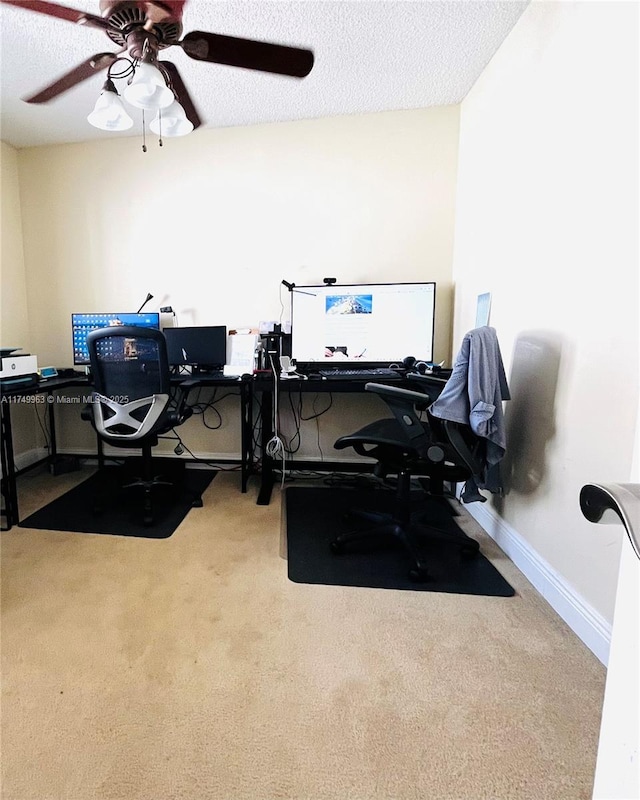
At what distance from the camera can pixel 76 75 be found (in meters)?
1.56

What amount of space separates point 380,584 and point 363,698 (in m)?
0.54

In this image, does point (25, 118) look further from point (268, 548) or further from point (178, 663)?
point (178, 663)

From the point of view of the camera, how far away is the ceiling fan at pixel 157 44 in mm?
1264

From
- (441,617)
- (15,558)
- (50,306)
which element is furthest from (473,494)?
(50,306)

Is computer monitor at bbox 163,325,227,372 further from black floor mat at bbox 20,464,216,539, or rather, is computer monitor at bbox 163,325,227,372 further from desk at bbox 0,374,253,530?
black floor mat at bbox 20,464,216,539

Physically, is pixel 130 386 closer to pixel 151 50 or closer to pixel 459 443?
pixel 151 50

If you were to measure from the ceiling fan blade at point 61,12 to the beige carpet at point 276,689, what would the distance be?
216cm

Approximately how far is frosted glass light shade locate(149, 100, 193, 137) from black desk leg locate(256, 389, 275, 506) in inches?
56.2

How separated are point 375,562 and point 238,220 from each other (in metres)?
2.50

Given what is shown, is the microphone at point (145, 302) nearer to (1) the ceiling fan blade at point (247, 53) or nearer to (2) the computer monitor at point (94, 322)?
(2) the computer monitor at point (94, 322)

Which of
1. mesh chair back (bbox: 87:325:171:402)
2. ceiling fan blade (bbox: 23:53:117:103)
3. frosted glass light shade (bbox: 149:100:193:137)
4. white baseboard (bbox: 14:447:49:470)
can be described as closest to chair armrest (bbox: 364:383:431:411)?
mesh chair back (bbox: 87:325:171:402)

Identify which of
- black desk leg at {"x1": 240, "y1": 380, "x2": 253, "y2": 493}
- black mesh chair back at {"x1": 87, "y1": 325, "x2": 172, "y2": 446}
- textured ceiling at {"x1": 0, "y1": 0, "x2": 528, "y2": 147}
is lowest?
black desk leg at {"x1": 240, "y1": 380, "x2": 253, "y2": 493}

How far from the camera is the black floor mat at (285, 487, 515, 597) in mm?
1614

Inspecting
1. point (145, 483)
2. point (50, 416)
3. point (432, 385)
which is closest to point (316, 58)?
point (432, 385)
